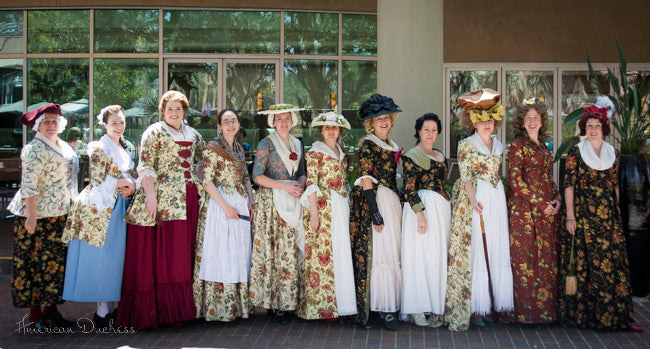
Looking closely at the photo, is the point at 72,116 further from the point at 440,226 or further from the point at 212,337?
the point at 440,226

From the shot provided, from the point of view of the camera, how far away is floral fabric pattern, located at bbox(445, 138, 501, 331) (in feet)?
15.0

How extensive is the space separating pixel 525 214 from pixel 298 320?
221 centimetres

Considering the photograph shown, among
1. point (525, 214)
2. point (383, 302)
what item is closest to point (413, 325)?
point (383, 302)

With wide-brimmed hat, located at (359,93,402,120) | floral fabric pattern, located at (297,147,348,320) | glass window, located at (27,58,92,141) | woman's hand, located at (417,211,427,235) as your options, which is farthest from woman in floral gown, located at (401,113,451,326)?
glass window, located at (27,58,92,141)

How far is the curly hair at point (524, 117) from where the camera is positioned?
4.69 meters

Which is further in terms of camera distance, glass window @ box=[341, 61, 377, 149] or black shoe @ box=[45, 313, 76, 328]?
glass window @ box=[341, 61, 377, 149]

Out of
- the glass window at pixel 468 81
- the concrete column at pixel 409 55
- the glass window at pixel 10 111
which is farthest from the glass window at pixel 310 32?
the glass window at pixel 10 111

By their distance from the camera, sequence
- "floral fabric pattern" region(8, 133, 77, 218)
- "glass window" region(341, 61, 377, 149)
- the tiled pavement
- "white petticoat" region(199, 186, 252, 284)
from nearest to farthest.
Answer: the tiled pavement < "floral fabric pattern" region(8, 133, 77, 218) < "white petticoat" region(199, 186, 252, 284) < "glass window" region(341, 61, 377, 149)

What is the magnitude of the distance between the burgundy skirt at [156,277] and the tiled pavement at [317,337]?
0.14 meters

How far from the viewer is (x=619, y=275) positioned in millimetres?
4551

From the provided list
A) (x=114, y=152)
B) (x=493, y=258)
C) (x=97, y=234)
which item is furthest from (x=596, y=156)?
(x=97, y=234)

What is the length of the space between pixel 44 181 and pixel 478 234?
3683 mm

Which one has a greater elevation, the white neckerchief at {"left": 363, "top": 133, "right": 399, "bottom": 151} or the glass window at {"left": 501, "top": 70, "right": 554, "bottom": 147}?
the glass window at {"left": 501, "top": 70, "right": 554, "bottom": 147}

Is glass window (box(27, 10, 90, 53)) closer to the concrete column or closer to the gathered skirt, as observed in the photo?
the concrete column
